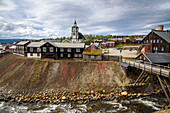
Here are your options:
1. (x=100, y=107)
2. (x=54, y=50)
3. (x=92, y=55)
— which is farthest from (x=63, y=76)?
(x=100, y=107)

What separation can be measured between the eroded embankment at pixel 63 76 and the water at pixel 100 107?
17.1 ft

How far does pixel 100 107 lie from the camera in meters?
19.9

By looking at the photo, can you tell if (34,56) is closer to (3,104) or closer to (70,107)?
(3,104)

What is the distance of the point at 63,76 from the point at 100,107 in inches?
534

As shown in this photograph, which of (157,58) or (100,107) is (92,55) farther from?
(100,107)

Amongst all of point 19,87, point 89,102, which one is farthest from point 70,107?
point 19,87

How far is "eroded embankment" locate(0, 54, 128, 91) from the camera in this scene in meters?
27.0

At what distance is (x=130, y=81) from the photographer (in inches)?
1082

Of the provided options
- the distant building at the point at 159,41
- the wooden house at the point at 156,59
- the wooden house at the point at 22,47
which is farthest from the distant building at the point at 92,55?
the wooden house at the point at 22,47

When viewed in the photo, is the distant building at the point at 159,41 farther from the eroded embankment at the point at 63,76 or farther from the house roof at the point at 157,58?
the eroded embankment at the point at 63,76

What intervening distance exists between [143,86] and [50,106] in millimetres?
20823

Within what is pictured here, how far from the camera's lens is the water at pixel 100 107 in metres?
19.0

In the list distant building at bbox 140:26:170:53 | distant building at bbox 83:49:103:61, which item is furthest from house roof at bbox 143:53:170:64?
distant building at bbox 140:26:170:53

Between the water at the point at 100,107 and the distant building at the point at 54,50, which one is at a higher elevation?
the distant building at the point at 54,50
